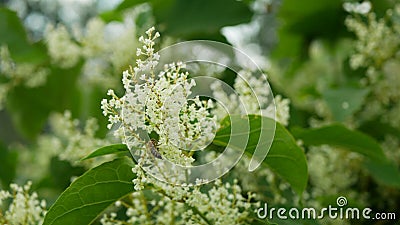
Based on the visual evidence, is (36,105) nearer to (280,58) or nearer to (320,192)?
(280,58)

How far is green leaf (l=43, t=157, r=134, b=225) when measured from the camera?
2.80ft

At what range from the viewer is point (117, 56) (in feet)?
5.07

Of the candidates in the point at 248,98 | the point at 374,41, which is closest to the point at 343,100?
the point at 374,41

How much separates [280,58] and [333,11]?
1.22ft

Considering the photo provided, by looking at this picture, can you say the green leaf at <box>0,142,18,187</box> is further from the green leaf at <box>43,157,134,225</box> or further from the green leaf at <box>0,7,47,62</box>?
the green leaf at <box>43,157,134,225</box>

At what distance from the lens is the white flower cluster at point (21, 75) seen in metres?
1.81

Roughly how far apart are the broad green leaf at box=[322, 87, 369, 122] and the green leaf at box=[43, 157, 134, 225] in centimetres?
69

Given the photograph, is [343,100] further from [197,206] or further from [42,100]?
[42,100]

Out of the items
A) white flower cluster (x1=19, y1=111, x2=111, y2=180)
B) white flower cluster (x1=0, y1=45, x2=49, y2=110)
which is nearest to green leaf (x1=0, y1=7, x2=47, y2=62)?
white flower cluster (x1=0, y1=45, x2=49, y2=110)

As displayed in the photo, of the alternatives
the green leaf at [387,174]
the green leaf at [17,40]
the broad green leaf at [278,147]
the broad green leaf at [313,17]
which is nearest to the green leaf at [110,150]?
the broad green leaf at [278,147]

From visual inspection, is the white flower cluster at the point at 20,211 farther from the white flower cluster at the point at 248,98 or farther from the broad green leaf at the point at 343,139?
the broad green leaf at the point at 343,139

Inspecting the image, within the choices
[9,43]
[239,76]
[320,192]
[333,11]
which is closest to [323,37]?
[333,11]

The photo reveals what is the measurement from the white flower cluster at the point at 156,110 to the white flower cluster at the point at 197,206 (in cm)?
8

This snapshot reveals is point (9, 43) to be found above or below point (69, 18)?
below
